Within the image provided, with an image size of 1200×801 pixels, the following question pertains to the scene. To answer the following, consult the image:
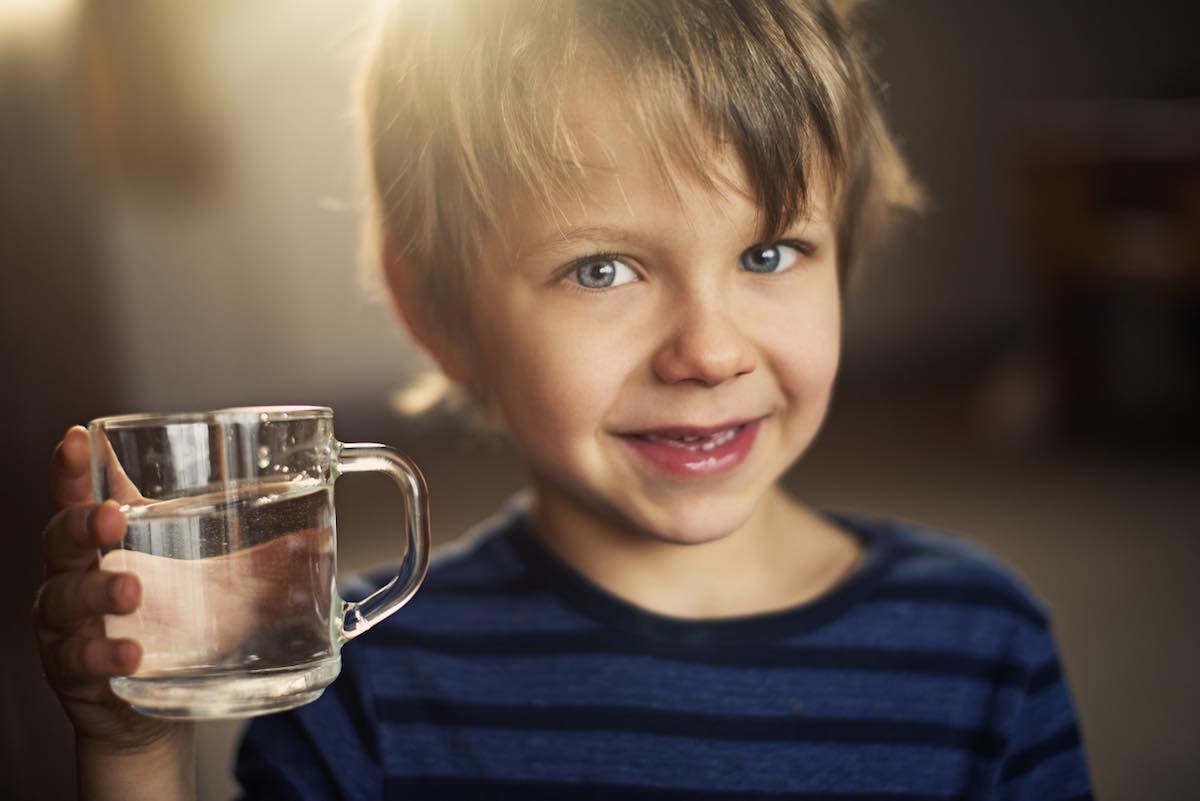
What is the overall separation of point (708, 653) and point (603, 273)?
0.29m

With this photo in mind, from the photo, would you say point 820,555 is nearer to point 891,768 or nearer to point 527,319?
point 891,768

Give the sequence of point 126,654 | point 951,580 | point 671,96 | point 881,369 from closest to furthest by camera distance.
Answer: point 126,654, point 671,96, point 951,580, point 881,369

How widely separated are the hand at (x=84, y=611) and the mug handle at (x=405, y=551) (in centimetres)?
12

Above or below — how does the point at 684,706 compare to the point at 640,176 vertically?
below

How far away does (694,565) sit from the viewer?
0.93 m

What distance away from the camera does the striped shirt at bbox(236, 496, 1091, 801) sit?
0.86 metres

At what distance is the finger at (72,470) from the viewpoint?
2.08 feet

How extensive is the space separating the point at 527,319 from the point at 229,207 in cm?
313

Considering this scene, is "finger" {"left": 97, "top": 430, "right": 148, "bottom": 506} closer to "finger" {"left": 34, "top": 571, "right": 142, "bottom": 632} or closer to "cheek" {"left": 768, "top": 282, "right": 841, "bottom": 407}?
"finger" {"left": 34, "top": 571, "right": 142, "bottom": 632}

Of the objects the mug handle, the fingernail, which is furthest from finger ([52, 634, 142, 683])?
the mug handle

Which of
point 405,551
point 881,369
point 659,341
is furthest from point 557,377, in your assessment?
point 881,369

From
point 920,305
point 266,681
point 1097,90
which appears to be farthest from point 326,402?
point 1097,90

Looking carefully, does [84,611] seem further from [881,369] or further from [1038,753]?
[881,369]

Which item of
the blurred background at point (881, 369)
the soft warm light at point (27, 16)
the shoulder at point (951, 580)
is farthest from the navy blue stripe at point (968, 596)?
the soft warm light at point (27, 16)
